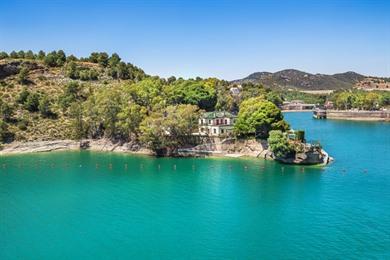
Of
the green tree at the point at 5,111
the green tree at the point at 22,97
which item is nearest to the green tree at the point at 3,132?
the green tree at the point at 5,111

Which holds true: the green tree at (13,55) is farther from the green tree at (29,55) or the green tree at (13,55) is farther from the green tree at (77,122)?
the green tree at (77,122)

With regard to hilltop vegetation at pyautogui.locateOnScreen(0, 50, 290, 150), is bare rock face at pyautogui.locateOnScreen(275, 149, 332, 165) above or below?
below

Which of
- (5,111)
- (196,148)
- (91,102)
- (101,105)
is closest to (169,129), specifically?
(196,148)

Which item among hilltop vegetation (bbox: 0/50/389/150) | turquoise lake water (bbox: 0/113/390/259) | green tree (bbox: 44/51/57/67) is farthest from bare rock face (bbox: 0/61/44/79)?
turquoise lake water (bbox: 0/113/390/259)

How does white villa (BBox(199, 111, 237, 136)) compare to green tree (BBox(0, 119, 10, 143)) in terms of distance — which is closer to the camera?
white villa (BBox(199, 111, 237, 136))

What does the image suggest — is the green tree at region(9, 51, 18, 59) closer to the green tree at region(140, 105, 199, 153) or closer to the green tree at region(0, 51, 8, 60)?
the green tree at region(0, 51, 8, 60)

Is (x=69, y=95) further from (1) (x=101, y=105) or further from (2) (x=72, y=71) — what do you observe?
(1) (x=101, y=105)

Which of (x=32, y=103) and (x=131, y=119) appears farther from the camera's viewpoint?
(x=32, y=103)
